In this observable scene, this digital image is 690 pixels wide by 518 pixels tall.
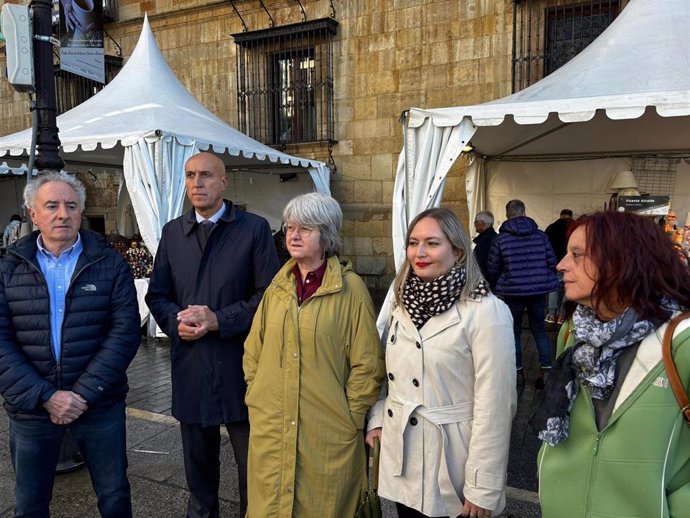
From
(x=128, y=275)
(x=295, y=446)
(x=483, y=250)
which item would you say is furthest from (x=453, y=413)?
(x=483, y=250)

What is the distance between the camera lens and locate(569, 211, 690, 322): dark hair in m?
1.37

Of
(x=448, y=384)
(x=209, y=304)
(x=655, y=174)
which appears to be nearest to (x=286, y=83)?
(x=655, y=174)

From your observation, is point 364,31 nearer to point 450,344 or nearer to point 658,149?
point 658,149

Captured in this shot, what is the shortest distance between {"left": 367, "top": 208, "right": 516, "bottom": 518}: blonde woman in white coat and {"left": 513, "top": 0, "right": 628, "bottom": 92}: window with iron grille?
25.1ft

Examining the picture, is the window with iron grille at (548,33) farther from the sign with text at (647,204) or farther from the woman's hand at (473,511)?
the woman's hand at (473,511)

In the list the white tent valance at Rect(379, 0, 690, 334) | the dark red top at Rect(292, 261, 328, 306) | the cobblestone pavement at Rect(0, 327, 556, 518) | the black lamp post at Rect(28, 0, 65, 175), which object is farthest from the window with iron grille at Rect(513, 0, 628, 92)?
the dark red top at Rect(292, 261, 328, 306)

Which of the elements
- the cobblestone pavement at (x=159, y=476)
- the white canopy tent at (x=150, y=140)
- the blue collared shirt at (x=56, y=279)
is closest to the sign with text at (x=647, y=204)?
the cobblestone pavement at (x=159, y=476)

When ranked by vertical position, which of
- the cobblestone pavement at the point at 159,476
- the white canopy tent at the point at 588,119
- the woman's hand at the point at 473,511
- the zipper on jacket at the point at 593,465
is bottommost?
the cobblestone pavement at the point at 159,476

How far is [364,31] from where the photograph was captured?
9.50m

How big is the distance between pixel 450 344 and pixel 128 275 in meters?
1.54

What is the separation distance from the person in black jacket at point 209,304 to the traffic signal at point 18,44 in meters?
1.75

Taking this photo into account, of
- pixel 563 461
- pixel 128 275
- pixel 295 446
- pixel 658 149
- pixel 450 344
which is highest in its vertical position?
pixel 658 149

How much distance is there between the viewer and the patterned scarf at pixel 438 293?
1.81 metres

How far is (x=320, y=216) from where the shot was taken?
6.89ft
